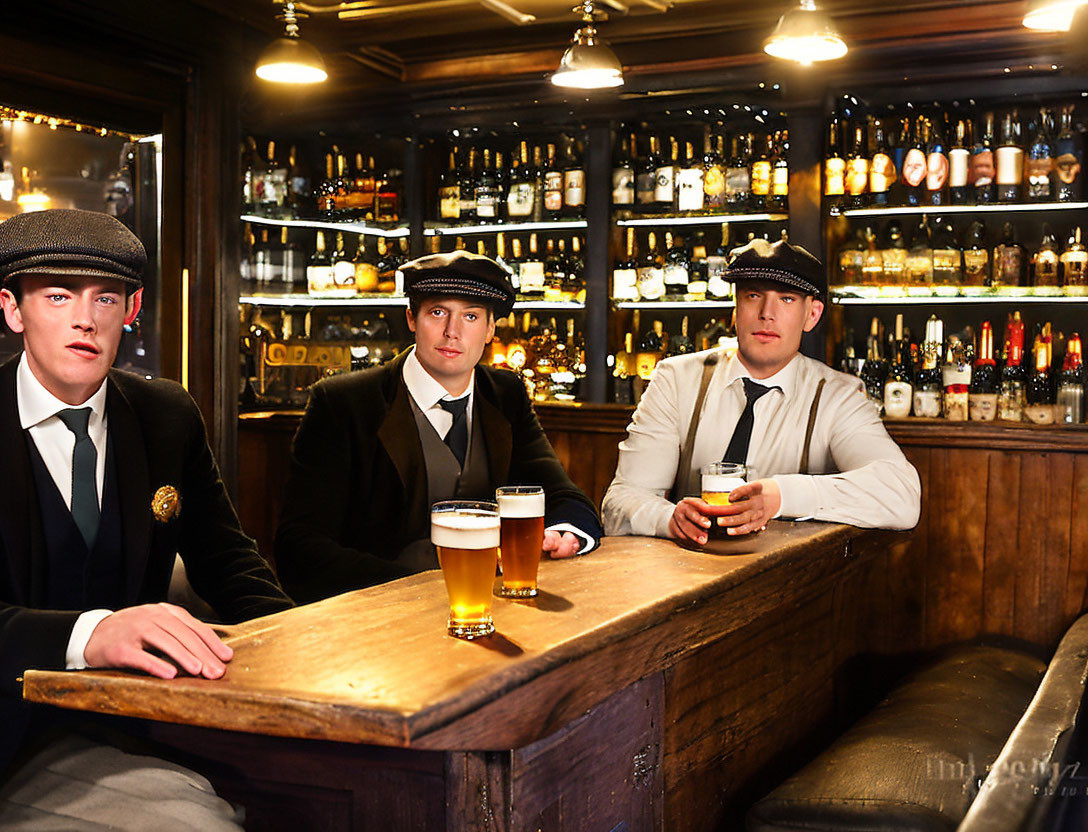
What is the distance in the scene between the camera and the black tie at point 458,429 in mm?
2920

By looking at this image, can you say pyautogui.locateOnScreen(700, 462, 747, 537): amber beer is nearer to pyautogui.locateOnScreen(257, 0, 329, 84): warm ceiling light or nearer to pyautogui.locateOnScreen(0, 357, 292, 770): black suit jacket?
pyautogui.locateOnScreen(0, 357, 292, 770): black suit jacket

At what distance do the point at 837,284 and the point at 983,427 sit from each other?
125 cm

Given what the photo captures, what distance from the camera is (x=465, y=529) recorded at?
154 cm

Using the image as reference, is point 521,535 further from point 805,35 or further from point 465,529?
point 805,35

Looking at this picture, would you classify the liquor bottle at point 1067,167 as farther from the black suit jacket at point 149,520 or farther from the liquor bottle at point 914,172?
the black suit jacket at point 149,520

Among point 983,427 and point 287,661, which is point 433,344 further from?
point 983,427

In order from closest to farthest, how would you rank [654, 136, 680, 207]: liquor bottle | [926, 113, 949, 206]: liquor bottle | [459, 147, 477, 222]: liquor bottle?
[926, 113, 949, 206]: liquor bottle, [654, 136, 680, 207]: liquor bottle, [459, 147, 477, 222]: liquor bottle

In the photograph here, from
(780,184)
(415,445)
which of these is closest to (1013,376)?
(780,184)

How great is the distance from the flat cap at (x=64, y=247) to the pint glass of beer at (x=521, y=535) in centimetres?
83

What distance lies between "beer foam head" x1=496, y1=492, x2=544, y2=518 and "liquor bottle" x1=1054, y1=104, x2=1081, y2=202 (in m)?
3.63

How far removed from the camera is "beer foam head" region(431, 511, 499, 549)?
1.53 meters

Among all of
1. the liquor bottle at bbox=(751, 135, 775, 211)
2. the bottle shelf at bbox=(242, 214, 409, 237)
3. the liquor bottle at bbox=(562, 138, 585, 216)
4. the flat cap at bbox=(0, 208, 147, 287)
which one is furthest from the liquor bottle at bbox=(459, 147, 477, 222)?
the flat cap at bbox=(0, 208, 147, 287)

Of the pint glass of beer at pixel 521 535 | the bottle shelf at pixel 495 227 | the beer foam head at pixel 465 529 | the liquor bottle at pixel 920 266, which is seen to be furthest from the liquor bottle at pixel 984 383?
the beer foam head at pixel 465 529

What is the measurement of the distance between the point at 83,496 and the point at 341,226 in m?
4.01
